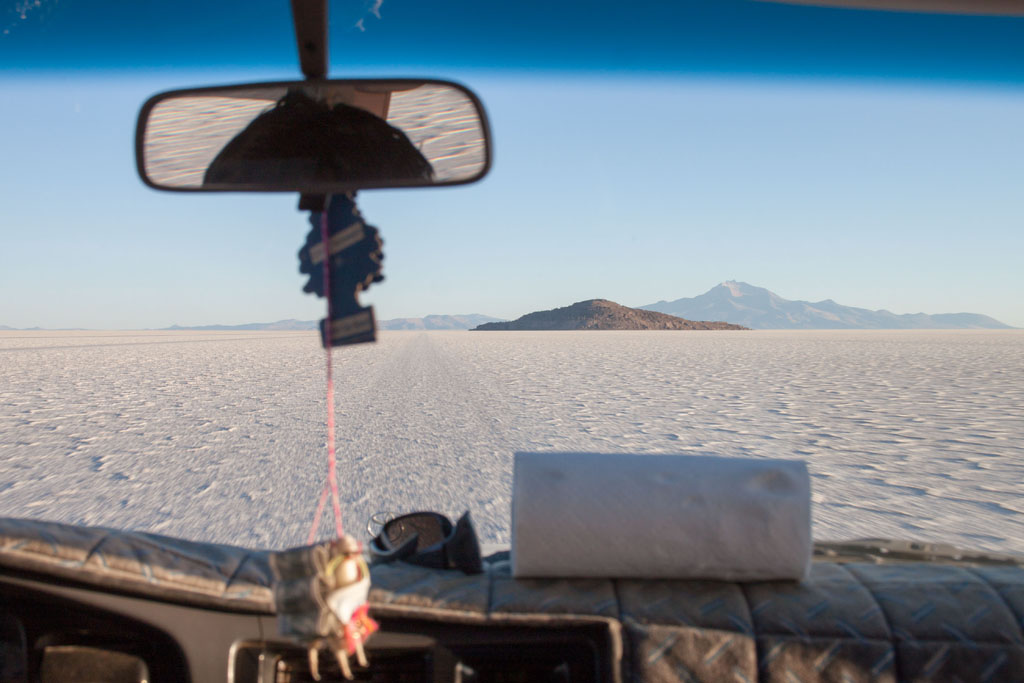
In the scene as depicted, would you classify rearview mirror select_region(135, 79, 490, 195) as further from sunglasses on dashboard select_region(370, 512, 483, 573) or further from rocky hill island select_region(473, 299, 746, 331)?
rocky hill island select_region(473, 299, 746, 331)

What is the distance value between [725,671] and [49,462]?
19.8ft

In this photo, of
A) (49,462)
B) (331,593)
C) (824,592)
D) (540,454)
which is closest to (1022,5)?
(824,592)

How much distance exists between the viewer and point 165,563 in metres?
1.56

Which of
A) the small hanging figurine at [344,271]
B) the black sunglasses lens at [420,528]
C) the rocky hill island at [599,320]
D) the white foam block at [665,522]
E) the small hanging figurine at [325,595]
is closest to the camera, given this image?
the small hanging figurine at [325,595]

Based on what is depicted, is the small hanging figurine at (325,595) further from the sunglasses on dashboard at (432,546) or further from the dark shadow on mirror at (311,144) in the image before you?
the dark shadow on mirror at (311,144)

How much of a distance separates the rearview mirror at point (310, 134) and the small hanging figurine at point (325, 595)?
756 millimetres

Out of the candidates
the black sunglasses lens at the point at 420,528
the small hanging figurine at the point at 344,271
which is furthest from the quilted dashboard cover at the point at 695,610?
the small hanging figurine at the point at 344,271

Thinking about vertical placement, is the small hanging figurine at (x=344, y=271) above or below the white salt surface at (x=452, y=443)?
above

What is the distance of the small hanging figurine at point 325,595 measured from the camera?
1.29m

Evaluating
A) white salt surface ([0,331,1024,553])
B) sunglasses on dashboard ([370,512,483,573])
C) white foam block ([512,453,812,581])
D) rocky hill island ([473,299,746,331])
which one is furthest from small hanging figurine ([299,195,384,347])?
rocky hill island ([473,299,746,331])

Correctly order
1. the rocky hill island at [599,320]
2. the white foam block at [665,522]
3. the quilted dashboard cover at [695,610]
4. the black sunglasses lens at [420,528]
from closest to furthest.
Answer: the quilted dashboard cover at [695,610] → the white foam block at [665,522] → the black sunglasses lens at [420,528] → the rocky hill island at [599,320]

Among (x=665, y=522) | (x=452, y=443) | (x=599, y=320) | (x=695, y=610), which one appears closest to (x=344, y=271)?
(x=665, y=522)

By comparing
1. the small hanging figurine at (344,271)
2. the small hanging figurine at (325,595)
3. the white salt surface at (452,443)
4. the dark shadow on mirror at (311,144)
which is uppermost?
the dark shadow on mirror at (311,144)

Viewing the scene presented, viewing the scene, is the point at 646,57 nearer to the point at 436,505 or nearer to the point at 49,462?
the point at 436,505
